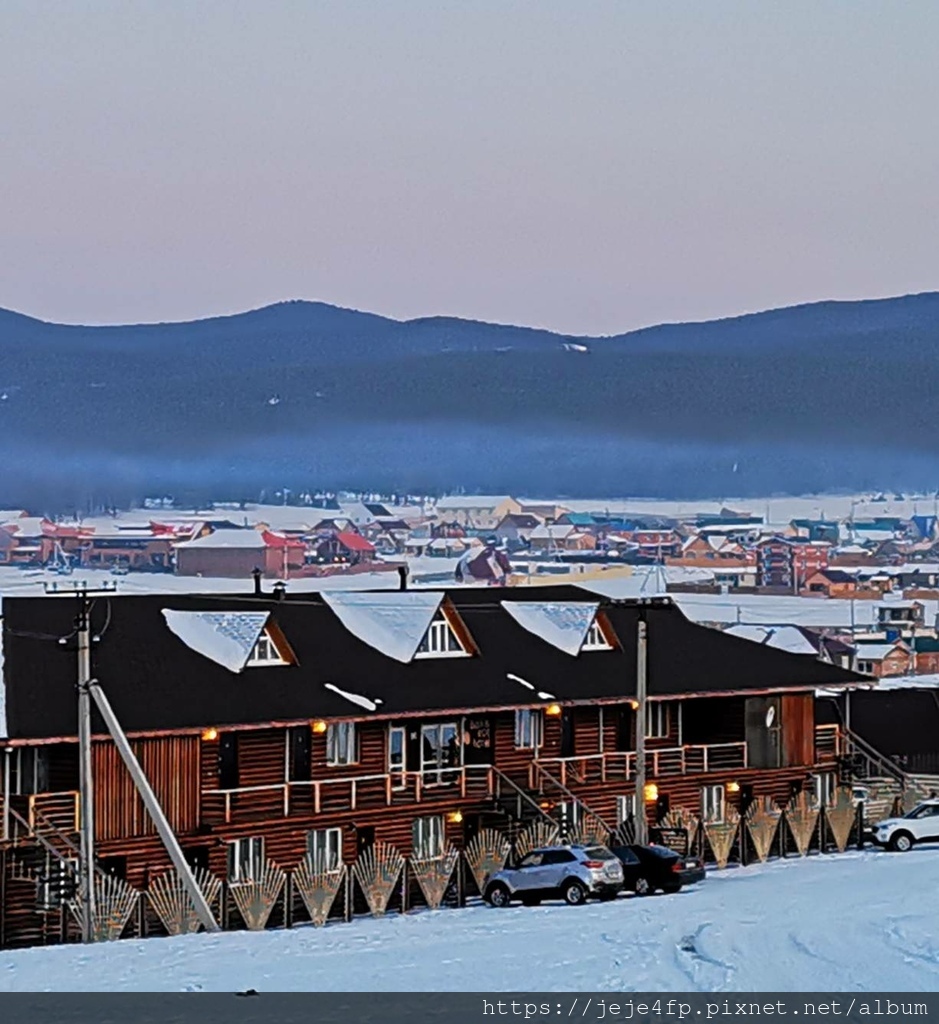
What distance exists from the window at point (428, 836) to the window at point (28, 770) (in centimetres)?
864

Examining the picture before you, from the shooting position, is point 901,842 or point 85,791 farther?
point 901,842

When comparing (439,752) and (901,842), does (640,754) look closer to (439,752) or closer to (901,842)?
(439,752)

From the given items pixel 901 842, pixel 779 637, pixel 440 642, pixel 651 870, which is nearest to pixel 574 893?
pixel 651 870

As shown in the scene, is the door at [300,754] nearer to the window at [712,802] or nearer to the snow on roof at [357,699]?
the snow on roof at [357,699]

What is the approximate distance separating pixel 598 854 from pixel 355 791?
8.33 m

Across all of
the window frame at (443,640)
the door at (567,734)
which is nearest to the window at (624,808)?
the door at (567,734)

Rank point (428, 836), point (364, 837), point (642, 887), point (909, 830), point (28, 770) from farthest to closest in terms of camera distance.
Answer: point (909, 830) < point (428, 836) < point (364, 837) < point (28, 770) < point (642, 887)

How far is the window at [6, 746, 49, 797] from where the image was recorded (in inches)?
1499

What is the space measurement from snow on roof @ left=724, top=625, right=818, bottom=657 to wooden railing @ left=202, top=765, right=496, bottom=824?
47589mm

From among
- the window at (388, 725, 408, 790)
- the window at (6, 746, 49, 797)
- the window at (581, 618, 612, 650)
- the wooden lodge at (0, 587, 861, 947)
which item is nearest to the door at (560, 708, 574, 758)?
the wooden lodge at (0, 587, 861, 947)

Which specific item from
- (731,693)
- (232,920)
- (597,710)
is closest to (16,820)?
(232,920)

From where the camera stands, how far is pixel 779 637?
97.8 m

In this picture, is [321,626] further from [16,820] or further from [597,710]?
[16,820]

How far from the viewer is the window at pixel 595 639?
160 ft
